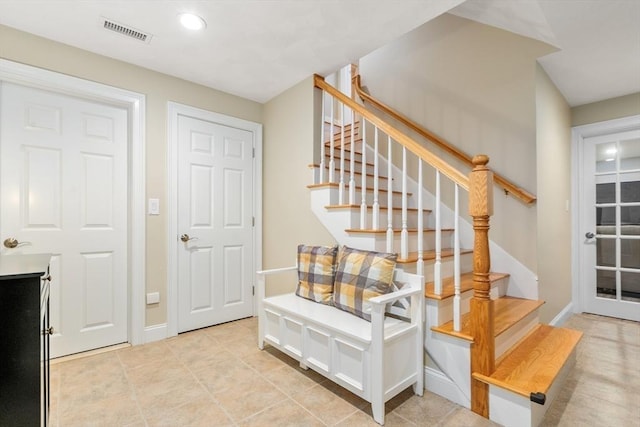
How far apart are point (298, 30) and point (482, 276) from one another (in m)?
1.93

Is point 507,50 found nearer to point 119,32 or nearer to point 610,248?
point 610,248

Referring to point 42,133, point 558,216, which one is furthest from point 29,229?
point 558,216

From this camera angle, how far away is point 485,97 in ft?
8.61

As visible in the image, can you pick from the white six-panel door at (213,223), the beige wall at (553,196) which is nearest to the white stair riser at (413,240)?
the beige wall at (553,196)

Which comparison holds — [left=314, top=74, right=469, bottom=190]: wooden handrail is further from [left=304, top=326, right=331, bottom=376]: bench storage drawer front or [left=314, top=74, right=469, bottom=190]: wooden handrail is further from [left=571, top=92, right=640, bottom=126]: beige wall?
[left=571, top=92, right=640, bottom=126]: beige wall

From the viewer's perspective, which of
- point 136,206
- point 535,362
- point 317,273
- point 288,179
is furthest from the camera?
point 288,179

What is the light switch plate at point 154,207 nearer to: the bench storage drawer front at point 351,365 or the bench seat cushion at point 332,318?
the bench seat cushion at point 332,318

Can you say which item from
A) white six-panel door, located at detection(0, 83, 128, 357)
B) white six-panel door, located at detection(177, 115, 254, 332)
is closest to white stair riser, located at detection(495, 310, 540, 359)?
white six-panel door, located at detection(177, 115, 254, 332)

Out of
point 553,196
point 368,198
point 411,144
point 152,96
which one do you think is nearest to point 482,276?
point 411,144

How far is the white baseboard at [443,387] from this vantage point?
167cm

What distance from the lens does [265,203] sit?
10.6ft

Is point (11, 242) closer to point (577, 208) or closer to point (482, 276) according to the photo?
point (482, 276)

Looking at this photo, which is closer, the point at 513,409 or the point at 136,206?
the point at 513,409

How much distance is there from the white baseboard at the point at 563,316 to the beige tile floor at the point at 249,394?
1.02 feet
